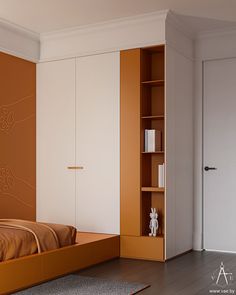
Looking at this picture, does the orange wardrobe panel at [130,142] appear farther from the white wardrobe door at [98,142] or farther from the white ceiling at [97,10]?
the white ceiling at [97,10]

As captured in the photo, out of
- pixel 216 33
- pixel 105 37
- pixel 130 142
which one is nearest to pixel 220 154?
pixel 130 142

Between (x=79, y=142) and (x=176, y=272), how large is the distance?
77.9 inches

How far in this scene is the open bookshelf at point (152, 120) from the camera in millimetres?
5406

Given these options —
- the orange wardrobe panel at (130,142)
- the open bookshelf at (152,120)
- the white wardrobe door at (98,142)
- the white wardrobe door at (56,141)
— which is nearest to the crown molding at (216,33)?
the open bookshelf at (152,120)

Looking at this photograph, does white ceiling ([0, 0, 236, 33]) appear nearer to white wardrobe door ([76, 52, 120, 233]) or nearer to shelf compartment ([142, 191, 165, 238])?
white wardrobe door ([76, 52, 120, 233])

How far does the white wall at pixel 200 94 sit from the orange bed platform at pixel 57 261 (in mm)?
1100

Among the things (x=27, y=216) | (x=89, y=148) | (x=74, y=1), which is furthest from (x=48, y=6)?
(x=27, y=216)

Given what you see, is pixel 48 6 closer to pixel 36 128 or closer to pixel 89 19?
pixel 89 19

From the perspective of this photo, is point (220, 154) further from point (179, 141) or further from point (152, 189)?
point (152, 189)

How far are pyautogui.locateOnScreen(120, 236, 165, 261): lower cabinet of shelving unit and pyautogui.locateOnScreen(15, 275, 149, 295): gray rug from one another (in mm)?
1031

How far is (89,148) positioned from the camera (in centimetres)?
573

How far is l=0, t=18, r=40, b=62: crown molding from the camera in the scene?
18.2ft

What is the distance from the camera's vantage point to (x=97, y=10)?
512cm

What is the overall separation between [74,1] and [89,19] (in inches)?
24.6
